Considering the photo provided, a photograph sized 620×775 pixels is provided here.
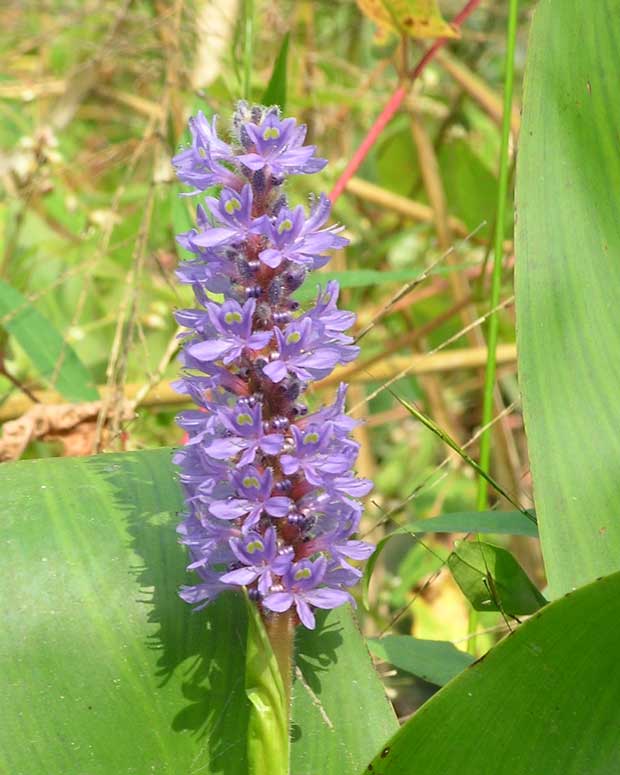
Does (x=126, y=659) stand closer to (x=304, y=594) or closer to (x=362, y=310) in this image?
(x=304, y=594)

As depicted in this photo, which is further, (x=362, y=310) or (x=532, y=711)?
(x=362, y=310)

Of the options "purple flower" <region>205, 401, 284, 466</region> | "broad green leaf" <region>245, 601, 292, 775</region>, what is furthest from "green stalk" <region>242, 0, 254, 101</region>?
"broad green leaf" <region>245, 601, 292, 775</region>

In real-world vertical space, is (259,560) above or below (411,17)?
below

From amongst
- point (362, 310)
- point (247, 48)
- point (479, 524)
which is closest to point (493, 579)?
point (479, 524)

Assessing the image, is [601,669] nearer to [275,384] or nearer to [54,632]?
[275,384]

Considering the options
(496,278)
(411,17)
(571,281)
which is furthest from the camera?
(411,17)

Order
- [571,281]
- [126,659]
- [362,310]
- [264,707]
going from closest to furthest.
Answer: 1. [264,707]
2. [126,659]
3. [571,281]
4. [362,310]
